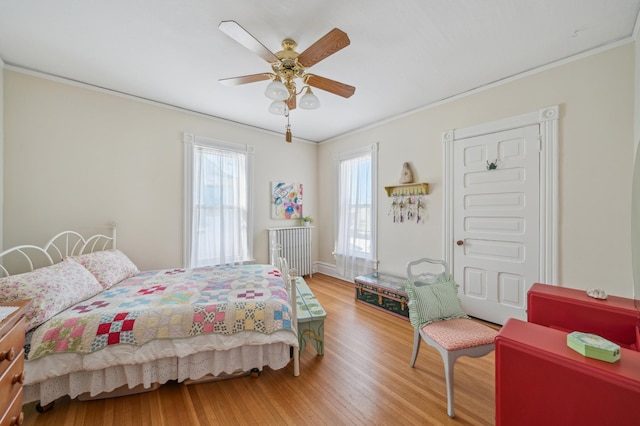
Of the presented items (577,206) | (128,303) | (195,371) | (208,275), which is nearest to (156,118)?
(208,275)

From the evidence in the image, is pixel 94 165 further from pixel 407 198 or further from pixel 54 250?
pixel 407 198

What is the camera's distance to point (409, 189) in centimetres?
322

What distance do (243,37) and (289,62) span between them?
387 mm

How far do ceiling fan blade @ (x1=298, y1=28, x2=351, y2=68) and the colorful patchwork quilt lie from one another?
5.91ft

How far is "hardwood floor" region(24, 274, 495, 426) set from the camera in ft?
4.69

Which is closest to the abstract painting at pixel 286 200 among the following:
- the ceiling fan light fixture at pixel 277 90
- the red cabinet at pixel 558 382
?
the ceiling fan light fixture at pixel 277 90

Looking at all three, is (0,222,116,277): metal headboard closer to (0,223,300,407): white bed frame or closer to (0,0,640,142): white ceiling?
(0,223,300,407): white bed frame

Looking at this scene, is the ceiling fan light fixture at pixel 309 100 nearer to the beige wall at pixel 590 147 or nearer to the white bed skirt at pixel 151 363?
the white bed skirt at pixel 151 363

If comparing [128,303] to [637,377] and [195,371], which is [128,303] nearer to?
[195,371]

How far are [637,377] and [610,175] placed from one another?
6.48ft

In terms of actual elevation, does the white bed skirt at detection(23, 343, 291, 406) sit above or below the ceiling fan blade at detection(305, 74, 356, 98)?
below

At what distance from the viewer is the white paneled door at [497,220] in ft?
7.61

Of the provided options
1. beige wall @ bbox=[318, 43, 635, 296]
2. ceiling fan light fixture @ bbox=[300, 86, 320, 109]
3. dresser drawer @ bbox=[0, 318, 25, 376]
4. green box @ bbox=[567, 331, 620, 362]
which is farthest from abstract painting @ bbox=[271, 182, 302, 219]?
green box @ bbox=[567, 331, 620, 362]

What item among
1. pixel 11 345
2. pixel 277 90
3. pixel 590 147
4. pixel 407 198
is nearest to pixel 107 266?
pixel 11 345
